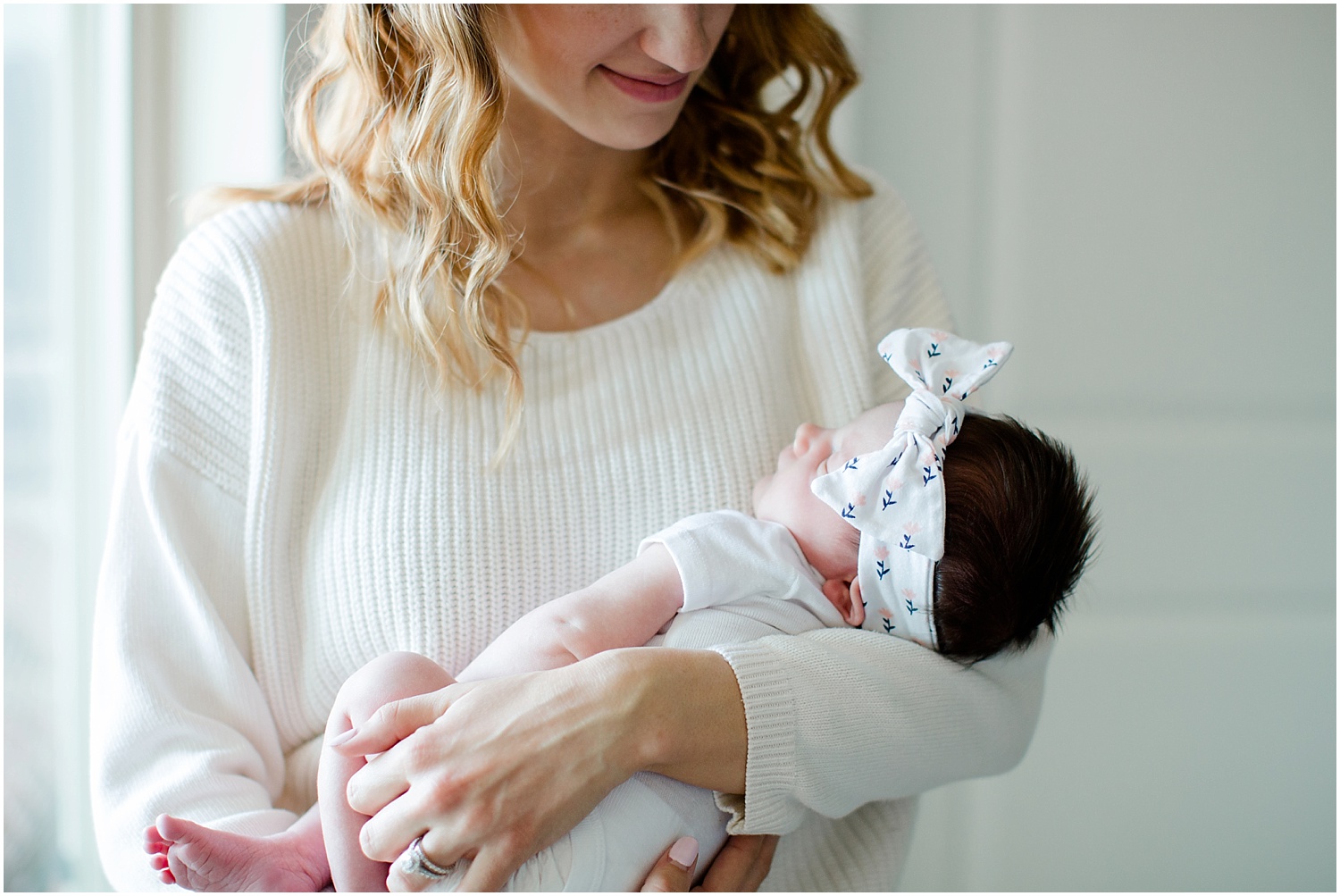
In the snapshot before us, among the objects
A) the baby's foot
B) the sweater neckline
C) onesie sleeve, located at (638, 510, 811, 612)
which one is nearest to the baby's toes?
the baby's foot

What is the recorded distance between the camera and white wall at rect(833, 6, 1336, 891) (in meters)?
1.92

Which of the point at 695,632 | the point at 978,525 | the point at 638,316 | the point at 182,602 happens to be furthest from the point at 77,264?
the point at 978,525

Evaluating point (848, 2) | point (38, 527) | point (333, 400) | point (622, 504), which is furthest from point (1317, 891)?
point (38, 527)

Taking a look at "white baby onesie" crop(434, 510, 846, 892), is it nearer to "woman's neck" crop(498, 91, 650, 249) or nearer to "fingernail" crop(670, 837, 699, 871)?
"fingernail" crop(670, 837, 699, 871)

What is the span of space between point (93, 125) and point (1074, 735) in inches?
82.1

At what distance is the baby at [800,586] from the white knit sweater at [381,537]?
0.06 metres

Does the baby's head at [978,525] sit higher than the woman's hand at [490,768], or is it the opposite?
the baby's head at [978,525]

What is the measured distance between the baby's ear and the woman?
6 cm

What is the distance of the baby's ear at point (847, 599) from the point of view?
102cm

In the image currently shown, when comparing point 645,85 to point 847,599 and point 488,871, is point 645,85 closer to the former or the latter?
point 847,599

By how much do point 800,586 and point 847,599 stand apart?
0.27ft

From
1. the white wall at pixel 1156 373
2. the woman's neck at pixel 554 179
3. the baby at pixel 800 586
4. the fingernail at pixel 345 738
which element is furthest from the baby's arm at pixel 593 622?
the white wall at pixel 1156 373

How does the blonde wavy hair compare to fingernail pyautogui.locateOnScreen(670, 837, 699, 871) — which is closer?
fingernail pyautogui.locateOnScreen(670, 837, 699, 871)

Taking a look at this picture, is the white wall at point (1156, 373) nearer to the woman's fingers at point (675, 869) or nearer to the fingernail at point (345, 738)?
the woman's fingers at point (675, 869)
